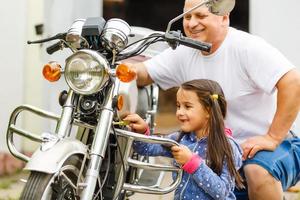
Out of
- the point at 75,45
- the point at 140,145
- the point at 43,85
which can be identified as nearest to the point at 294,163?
the point at 140,145

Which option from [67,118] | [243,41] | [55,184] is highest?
[243,41]

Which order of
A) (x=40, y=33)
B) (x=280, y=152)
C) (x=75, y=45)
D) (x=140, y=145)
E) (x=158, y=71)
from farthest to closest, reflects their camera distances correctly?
1. (x=40, y=33)
2. (x=158, y=71)
3. (x=280, y=152)
4. (x=140, y=145)
5. (x=75, y=45)

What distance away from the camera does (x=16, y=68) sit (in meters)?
6.28

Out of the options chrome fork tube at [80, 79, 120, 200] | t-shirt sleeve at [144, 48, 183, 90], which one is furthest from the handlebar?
t-shirt sleeve at [144, 48, 183, 90]

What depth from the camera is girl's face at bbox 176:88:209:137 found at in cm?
340

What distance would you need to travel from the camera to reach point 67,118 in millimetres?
3086

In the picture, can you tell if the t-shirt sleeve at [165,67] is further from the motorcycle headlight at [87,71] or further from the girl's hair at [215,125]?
the motorcycle headlight at [87,71]

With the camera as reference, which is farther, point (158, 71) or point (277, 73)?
point (158, 71)

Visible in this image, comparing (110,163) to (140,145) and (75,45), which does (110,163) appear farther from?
(75,45)

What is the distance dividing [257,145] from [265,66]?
38cm

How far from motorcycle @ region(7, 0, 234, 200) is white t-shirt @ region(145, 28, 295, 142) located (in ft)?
1.91

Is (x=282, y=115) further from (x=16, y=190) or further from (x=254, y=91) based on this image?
(x=16, y=190)

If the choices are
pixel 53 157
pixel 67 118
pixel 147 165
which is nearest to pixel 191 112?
pixel 147 165

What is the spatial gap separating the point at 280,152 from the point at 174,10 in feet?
32.5
